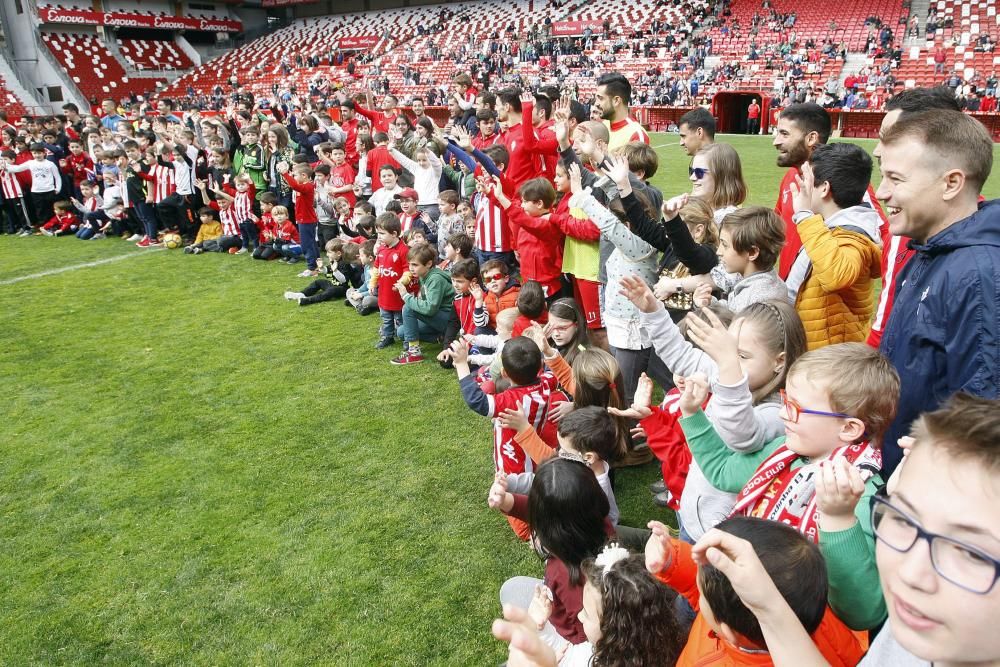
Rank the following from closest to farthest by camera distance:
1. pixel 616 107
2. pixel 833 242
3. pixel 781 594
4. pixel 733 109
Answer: pixel 781 594 < pixel 833 242 < pixel 616 107 < pixel 733 109

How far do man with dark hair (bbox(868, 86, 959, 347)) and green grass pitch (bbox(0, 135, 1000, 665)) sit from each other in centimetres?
160

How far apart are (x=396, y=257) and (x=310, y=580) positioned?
3537mm

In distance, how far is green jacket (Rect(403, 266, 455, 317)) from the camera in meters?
5.98

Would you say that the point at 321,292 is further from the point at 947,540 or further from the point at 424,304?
the point at 947,540

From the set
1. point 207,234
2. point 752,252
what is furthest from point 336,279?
point 752,252

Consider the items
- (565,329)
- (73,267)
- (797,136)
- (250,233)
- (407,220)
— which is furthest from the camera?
(250,233)

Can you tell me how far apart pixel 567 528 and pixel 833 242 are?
1.74 m

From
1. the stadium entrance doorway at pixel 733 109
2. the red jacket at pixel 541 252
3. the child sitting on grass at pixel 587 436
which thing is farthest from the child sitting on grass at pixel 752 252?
the stadium entrance doorway at pixel 733 109

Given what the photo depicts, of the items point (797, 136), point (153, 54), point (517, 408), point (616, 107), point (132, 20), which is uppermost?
point (132, 20)

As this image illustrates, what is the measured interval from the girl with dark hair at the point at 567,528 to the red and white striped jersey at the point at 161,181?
10.5 m

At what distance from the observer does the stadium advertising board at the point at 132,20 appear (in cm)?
3722

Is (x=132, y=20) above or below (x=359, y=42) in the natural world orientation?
above

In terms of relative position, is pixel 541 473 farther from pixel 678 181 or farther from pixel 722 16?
pixel 722 16

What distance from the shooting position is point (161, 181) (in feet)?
35.7
